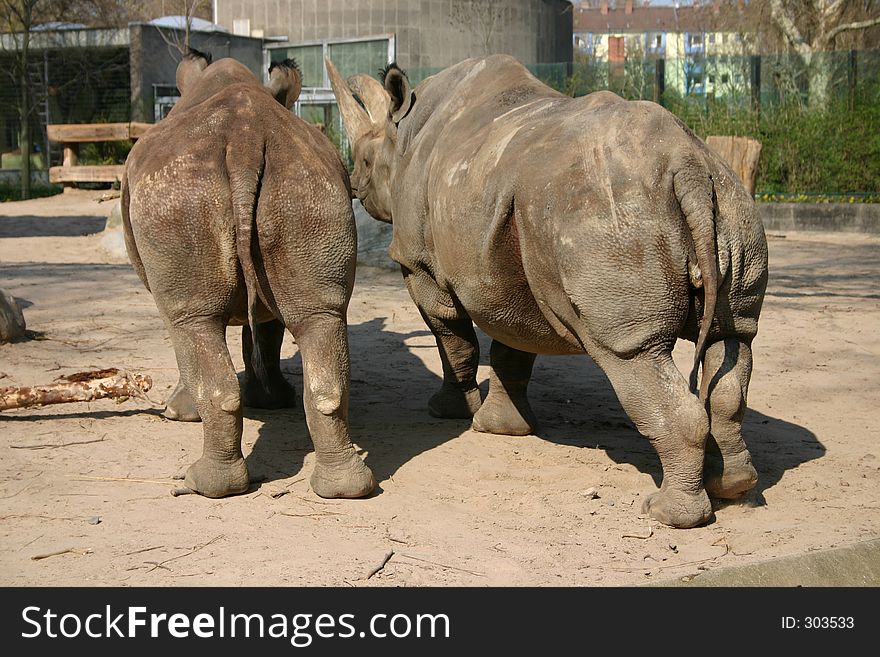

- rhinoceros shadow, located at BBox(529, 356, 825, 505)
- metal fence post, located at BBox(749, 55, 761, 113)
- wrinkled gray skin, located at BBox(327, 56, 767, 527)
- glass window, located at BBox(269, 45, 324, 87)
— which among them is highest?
glass window, located at BBox(269, 45, 324, 87)

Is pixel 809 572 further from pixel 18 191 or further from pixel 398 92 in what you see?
pixel 18 191

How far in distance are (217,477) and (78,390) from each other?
148 cm

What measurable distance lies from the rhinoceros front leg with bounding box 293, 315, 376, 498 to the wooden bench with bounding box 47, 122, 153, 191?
56.8 ft

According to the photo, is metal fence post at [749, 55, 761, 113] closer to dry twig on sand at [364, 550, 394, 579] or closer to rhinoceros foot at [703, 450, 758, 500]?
rhinoceros foot at [703, 450, 758, 500]

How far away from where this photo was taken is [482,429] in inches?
260

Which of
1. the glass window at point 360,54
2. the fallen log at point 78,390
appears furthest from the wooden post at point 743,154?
the glass window at point 360,54

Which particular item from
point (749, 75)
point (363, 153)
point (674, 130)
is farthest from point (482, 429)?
point (749, 75)

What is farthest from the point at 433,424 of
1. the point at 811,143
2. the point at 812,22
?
the point at 812,22

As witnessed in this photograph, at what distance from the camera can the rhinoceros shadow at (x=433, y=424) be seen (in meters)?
5.95

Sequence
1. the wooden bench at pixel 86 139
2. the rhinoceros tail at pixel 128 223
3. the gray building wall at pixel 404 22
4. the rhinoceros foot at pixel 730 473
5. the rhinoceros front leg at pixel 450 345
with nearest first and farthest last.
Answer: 1. the rhinoceros foot at pixel 730 473
2. the rhinoceros tail at pixel 128 223
3. the rhinoceros front leg at pixel 450 345
4. the wooden bench at pixel 86 139
5. the gray building wall at pixel 404 22

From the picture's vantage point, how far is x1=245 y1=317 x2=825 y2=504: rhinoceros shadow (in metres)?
5.95

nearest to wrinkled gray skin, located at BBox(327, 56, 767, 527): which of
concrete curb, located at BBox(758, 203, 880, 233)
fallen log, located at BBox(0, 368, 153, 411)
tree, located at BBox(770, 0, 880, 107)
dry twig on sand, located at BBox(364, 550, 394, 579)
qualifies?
dry twig on sand, located at BBox(364, 550, 394, 579)

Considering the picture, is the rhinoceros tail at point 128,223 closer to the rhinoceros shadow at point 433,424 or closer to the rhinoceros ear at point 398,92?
the rhinoceros shadow at point 433,424

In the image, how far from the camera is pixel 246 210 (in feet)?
15.9
